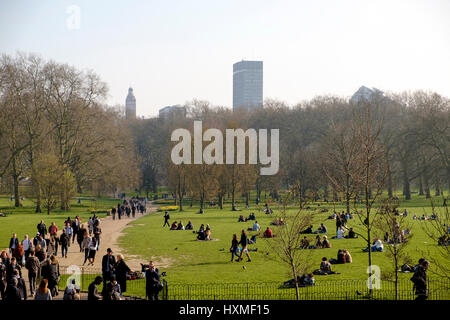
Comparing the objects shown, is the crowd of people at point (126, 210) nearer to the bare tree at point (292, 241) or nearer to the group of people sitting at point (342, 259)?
the bare tree at point (292, 241)

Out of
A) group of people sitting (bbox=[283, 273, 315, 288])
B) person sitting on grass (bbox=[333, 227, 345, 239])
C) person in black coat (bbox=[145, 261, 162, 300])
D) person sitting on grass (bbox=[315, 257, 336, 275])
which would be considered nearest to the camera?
person in black coat (bbox=[145, 261, 162, 300])

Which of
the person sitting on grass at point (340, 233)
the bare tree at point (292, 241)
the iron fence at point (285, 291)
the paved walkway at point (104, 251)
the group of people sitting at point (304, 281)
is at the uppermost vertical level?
the bare tree at point (292, 241)

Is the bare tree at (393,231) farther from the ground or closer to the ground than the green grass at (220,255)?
farther from the ground

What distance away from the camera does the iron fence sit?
15773 millimetres

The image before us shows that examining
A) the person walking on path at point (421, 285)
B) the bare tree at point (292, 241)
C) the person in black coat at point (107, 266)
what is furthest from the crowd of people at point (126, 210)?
the person walking on path at point (421, 285)

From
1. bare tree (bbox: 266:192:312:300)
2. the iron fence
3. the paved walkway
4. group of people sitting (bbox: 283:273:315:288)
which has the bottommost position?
the paved walkway

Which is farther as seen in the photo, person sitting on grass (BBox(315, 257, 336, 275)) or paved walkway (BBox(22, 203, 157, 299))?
paved walkway (BBox(22, 203, 157, 299))

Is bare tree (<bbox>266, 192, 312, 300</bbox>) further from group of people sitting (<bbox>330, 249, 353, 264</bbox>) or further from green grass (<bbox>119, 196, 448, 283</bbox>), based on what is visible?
group of people sitting (<bbox>330, 249, 353, 264</bbox>)

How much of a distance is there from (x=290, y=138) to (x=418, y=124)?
22986 millimetres

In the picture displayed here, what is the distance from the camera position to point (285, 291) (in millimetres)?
16922

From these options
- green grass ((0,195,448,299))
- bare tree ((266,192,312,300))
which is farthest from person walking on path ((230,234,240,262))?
bare tree ((266,192,312,300))

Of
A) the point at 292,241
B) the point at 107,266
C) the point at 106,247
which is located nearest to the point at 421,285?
the point at 292,241

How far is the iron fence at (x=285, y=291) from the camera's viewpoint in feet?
51.8

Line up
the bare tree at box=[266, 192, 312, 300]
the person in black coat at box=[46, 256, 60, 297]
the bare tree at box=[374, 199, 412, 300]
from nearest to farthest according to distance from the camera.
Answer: the bare tree at box=[266, 192, 312, 300], the bare tree at box=[374, 199, 412, 300], the person in black coat at box=[46, 256, 60, 297]
